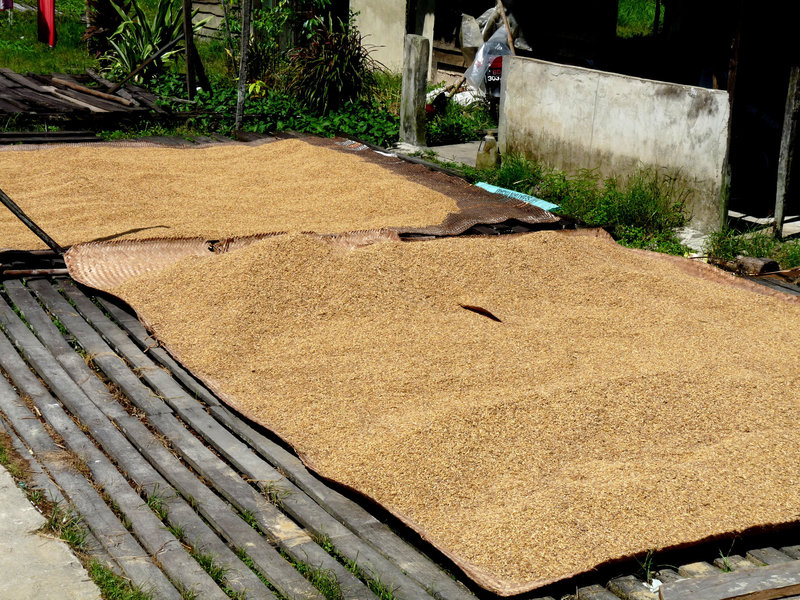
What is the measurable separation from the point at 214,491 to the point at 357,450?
52 centimetres

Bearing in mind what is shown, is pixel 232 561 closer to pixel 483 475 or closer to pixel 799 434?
pixel 483 475

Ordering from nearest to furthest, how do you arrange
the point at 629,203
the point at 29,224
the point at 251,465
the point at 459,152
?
1. the point at 251,465
2. the point at 29,224
3. the point at 629,203
4. the point at 459,152

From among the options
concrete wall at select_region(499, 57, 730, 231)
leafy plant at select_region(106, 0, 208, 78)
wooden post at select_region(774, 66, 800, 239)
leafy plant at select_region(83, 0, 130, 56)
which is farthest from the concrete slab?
leafy plant at select_region(83, 0, 130, 56)

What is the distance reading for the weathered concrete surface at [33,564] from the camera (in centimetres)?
272

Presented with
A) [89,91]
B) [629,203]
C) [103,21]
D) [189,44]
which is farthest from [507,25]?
[103,21]

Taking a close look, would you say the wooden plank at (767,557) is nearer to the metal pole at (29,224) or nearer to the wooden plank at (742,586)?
the wooden plank at (742,586)

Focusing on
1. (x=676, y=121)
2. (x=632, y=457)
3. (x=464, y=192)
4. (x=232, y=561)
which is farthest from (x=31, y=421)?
(x=676, y=121)

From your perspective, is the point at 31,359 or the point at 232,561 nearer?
the point at 232,561

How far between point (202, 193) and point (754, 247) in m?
3.94

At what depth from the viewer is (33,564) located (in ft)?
9.32

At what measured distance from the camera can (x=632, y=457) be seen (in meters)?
3.42

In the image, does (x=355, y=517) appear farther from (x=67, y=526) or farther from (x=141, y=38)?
(x=141, y=38)

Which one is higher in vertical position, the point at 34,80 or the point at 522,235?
the point at 34,80

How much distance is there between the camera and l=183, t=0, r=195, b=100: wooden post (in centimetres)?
964
